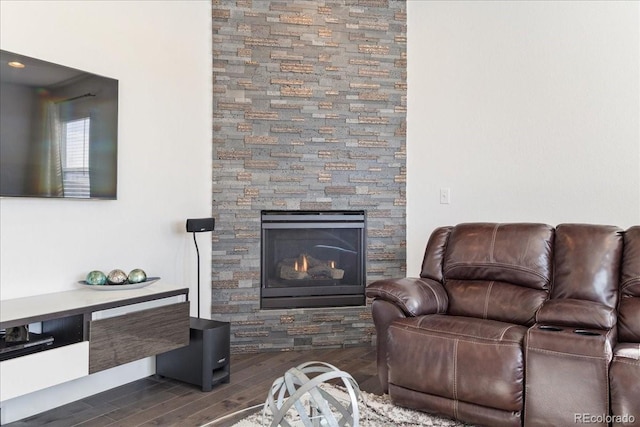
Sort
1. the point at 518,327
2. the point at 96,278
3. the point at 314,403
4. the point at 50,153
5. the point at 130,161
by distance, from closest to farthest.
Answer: the point at 314,403
the point at 518,327
the point at 50,153
the point at 96,278
the point at 130,161

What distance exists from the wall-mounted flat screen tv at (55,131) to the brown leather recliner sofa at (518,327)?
1.74 meters

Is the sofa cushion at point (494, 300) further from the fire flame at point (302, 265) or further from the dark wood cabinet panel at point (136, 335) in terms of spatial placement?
the dark wood cabinet panel at point (136, 335)

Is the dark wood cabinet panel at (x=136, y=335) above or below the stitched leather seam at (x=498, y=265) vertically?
below

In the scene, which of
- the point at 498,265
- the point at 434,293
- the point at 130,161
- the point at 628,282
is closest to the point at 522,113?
the point at 498,265

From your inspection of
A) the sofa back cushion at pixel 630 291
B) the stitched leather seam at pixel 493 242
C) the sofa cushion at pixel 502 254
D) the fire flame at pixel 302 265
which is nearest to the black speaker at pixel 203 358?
the fire flame at pixel 302 265

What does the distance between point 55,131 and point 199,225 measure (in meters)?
1.01

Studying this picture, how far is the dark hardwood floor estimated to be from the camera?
2338 millimetres

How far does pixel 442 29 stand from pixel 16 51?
296 centimetres

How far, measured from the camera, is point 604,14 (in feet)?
9.86

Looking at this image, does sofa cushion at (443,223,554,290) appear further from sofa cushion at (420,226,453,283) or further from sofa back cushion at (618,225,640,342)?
sofa back cushion at (618,225,640,342)

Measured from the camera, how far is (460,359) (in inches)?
86.4

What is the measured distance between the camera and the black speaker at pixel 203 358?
272 centimetres

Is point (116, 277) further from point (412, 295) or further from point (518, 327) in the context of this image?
point (518, 327)

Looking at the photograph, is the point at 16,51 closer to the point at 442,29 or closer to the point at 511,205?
the point at 442,29
